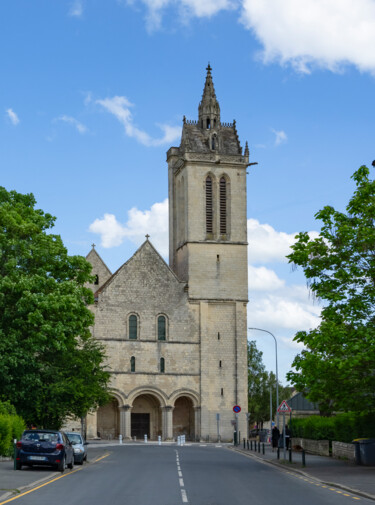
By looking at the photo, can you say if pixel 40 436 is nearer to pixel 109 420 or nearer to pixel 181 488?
pixel 181 488

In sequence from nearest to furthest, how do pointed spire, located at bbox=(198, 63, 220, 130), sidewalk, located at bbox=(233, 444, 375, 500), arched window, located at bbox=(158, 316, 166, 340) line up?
sidewalk, located at bbox=(233, 444, 375, 500), arched window, located at bbox=(158, 316, 166, 340), pointed spire, located at bbox=(198, 63, 220, 130)

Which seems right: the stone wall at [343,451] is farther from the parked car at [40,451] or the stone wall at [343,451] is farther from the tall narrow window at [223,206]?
the tall narrow window at [223,206]

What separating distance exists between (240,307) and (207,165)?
12674 millimetres

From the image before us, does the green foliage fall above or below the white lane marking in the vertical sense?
above

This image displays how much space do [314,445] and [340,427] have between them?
16.5ft

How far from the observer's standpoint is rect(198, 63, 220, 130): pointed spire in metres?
73.3

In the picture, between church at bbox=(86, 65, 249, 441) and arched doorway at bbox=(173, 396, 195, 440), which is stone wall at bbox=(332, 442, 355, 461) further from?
arched doorway at bbox=(173, 396, 195, 440)

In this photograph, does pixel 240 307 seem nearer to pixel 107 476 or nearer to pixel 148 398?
pixel 148 398

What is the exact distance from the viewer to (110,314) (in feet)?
214

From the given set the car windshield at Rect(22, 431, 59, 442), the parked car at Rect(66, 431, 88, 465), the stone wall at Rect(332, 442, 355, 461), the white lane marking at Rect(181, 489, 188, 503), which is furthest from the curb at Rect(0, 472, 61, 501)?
the stone wall at Rect(332, 442, 355, 461)

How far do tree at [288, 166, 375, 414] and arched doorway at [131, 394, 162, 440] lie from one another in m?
38.0

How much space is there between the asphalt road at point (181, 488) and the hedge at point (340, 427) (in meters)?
5.55

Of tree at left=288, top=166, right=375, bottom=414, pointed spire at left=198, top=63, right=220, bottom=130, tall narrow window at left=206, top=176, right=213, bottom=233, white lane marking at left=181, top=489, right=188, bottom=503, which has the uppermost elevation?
pointed spire at left=198, top=63, right=220, bottom=130

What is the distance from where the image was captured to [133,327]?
65812mm
